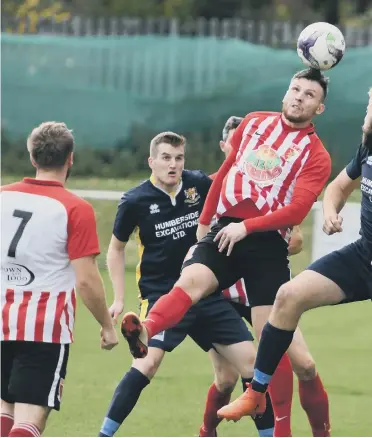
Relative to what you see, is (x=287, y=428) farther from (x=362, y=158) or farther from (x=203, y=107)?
(x=203, y=107)

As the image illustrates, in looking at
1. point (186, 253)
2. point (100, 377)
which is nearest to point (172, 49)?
point (100, 377)

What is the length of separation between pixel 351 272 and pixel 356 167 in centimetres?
57

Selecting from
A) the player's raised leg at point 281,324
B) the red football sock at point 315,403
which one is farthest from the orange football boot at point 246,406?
the red football sock at point 315,403

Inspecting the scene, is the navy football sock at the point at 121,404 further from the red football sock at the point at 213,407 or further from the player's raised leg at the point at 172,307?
the red football sock at the point at 213,407

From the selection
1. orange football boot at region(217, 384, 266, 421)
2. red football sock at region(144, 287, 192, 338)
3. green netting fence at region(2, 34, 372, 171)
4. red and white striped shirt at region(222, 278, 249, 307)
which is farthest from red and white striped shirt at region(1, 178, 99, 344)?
green netting fence at region(2, 34, 372, 171)

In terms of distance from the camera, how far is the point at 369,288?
6.48 metres

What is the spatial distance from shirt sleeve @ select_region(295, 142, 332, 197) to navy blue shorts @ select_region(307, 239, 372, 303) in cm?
40

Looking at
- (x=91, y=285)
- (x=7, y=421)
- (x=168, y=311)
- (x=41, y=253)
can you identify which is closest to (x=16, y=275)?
(x=41, y=253)

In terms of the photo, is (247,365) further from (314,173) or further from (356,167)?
(356,167)

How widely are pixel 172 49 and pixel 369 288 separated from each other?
11675 millimetres

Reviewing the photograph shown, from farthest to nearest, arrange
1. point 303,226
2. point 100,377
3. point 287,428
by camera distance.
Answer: point 303,226
point 100,377
point 287,428

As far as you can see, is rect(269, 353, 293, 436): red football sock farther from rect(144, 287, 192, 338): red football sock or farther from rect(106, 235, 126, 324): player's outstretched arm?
rect(106, 235, 126, 324): player's outstretched arm

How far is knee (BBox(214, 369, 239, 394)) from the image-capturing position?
7379mm

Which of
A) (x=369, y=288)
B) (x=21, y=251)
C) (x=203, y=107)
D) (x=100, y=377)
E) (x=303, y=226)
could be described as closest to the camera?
(x=21, y=251)
